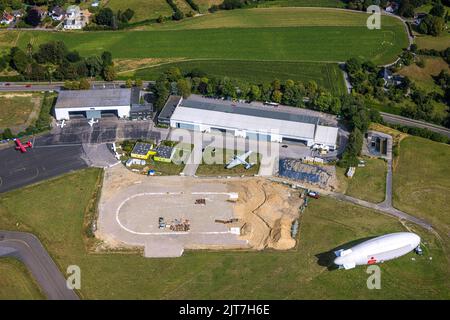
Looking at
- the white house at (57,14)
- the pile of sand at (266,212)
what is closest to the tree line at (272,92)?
the pile of sand at (266,212)

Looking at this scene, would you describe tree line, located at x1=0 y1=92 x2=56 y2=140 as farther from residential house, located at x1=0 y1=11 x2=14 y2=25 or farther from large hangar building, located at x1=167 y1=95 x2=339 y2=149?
residential house, located at x1=0 y1=11 x2=14 y2=25

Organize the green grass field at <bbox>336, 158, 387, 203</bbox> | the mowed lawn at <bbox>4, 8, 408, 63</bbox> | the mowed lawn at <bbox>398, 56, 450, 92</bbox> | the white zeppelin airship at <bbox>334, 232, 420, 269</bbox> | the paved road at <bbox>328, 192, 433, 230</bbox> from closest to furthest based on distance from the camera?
the white zeppelin airship at <bbox>334, 232, 420, 269</bbox> < the paved road at <bbox>328, 192, 433, 230</bbox> < the green grass field at <bbox>336, 158, 387, 203</bbox> < the mowed lawn at <bbox>398, 56, 450, 92</bbox> < the mowed lawn at <bbox>4, 8, 408, 63</bbox>

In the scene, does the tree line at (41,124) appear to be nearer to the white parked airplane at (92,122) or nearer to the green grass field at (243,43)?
the white parked airplane at (92,122)

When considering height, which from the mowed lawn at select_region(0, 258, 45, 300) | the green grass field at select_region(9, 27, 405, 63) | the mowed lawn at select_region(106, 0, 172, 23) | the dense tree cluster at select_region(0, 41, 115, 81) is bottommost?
the mowed lawn at select_region(0, 258, 45, 300)

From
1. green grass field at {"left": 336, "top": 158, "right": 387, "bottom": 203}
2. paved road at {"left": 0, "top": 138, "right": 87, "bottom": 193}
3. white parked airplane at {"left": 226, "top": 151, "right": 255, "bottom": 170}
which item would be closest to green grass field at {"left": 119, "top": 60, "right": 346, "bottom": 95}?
green grass field at {"left": 336, "top": 158, "right": 387, "bottom": 203}

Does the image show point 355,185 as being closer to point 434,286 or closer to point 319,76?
point 434,286

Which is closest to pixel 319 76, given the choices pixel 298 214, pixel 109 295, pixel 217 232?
pixel 298 214

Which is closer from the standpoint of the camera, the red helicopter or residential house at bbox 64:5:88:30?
the red helicopter
